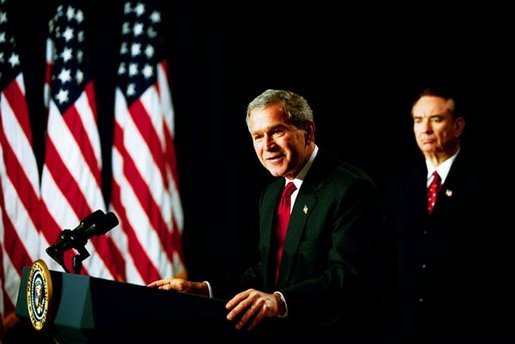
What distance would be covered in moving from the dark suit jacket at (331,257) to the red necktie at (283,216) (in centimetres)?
2

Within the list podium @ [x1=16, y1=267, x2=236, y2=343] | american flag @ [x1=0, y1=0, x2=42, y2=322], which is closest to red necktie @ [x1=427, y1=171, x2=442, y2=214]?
podium @ [x1=16, y1=267, x2=236, y2=343]

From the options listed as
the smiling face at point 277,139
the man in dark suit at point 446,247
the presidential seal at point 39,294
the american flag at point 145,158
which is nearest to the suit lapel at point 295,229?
the smiling face at point 277,139

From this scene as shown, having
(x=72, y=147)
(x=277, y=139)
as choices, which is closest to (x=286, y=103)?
(x=277, y=139)

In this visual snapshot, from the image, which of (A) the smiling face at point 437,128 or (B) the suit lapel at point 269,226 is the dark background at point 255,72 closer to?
(A) the smiling face at point 437,128

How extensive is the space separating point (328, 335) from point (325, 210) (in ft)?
1.23

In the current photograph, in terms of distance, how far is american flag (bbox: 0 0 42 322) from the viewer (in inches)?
137

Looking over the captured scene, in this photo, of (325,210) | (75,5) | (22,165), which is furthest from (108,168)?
(325,210)

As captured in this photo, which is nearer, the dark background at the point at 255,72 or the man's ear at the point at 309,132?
the man's ear at the point at 309,132

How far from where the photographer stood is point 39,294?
1.52 metres

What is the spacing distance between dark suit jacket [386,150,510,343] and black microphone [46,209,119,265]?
163 cm

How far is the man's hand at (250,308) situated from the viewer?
1.48 m

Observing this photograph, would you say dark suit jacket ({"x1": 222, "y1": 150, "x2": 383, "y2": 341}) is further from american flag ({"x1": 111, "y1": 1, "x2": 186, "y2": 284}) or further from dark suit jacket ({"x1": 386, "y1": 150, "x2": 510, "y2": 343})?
american flag ({"x1": 111, "y1": 1, "x2": 186, "y2": 284})

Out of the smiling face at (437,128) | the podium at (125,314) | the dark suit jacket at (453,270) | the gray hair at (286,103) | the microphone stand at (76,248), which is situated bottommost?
the dark suit jacket at (453,270)

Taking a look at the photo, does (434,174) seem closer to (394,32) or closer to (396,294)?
(396,294)
